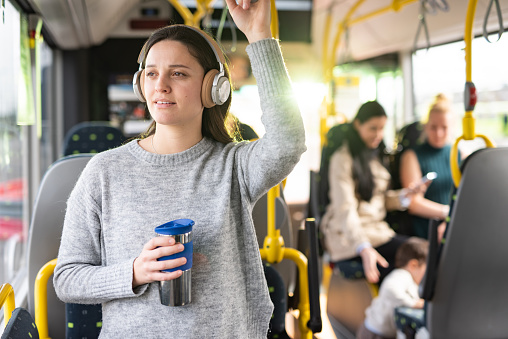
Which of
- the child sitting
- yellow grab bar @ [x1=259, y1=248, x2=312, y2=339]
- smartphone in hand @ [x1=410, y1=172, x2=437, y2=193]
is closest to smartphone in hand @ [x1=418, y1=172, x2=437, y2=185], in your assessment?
smartphone in hand @ [x1=410, y1=172, x2=437, y2=193]

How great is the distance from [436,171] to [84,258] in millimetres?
2994

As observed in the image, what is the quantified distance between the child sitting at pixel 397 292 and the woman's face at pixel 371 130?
74cm

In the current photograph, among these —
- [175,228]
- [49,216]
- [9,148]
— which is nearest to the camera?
[175,228]

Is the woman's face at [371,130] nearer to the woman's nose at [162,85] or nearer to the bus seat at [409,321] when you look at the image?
the bus seat at [409,321]

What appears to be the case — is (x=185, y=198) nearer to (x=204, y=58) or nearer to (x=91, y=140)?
(x=204, y=58)

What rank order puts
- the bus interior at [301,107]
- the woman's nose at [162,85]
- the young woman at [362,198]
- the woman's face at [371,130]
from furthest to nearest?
the woman's face at [371,130], the young woman at [362,198], the bus interior at [301,107], the woman's nose at [162,85]

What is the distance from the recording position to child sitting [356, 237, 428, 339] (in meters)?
2.77

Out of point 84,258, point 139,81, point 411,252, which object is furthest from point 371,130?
point 84,258

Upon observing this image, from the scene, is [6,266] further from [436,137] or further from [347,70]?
[347,70]

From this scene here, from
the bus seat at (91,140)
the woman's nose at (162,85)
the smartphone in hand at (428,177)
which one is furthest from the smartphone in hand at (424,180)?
the woman's nose at (162,85)

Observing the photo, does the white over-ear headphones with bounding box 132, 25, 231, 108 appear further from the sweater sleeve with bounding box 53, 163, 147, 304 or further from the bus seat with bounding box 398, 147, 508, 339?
the bus seat with bounding box 398, 147, 508, 339

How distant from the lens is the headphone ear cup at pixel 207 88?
123 centimetres

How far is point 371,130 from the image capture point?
3395mm

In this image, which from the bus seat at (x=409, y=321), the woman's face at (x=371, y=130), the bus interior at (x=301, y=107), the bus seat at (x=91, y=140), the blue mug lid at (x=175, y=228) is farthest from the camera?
the woman's face at (x=371, y=130)
